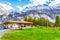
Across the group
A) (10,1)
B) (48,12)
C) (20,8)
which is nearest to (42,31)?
(48,12)

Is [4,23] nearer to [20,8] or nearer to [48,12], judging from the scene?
[20,8]

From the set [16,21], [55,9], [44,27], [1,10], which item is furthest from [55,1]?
[1,10]

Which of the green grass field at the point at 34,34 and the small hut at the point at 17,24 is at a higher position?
the small hut at the point at 17,24

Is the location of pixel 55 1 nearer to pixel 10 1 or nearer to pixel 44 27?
pixel 44 27

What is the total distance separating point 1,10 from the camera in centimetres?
272

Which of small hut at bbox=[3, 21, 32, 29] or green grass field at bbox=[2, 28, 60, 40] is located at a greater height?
small hut at bbox=[3, 21, 32, 29]

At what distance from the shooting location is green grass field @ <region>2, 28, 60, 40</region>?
2.54 metres

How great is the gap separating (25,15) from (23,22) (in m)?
0.12

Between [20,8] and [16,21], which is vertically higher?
[20,8]

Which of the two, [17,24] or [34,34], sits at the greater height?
[17,24]

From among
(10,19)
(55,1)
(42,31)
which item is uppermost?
(55,1)

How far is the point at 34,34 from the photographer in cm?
258

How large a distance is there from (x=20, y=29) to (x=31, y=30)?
6.3 inches

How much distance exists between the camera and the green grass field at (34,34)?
2545 mm
